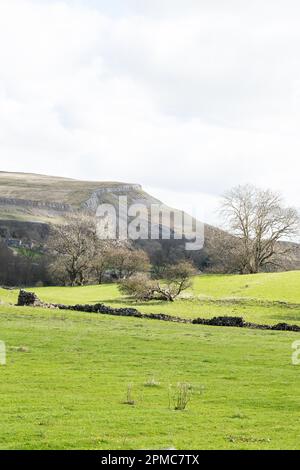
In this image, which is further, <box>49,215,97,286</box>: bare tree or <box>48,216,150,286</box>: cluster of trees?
<box>49,215,97,286</box>: bare tree

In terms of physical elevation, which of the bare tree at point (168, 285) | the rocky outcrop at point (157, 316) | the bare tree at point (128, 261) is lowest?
the rocky outcrop at point (157, 316)

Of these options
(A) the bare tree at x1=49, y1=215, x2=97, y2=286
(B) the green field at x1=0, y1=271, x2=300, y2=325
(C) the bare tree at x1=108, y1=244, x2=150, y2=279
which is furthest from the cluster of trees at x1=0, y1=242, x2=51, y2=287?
(B) the green field at x1=0, y1=271, x2=300, y2=325

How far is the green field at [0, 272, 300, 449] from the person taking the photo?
1628cm

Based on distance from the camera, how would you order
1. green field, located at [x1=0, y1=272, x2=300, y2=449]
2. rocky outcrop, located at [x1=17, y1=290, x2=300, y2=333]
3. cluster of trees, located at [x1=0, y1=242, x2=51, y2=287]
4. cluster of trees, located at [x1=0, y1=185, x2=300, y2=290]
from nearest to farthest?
green field, located at [x1=0, y1=272, x2=300, y2=449] < rocky outcrop, located at [x1=17, y1=290, x2=300, y2=333] < cluster of trees, located at [x1=0, y1=185, x2=300, y2=290] < cluster of trees, located at [x1=0, y1=242, x2=51, y2=287]

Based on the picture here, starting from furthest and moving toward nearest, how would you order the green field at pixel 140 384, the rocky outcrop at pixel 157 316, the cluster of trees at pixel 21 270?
the cluster of trees at pixel 21 270
the rocky outcrop at pixel 157 316
the green field at pixel 140 384

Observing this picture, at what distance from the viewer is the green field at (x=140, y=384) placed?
16281 mm

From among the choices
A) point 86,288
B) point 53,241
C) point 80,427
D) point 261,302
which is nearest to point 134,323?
point 261,302

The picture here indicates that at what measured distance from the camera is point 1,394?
67.6 ft

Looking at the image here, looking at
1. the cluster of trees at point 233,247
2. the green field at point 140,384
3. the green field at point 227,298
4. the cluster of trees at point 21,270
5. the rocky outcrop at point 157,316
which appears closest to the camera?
the green field at point 140,384

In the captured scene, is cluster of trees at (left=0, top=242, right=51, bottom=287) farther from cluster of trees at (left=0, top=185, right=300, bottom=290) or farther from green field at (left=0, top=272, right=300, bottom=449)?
green field at (left=0, top=272, right=300, bottom=449)

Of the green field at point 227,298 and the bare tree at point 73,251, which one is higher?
the bare tree at point 73,251

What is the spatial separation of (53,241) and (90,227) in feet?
43.1

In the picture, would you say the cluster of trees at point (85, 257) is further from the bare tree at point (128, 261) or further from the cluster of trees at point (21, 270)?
the cluster of trees at point (21, 270)

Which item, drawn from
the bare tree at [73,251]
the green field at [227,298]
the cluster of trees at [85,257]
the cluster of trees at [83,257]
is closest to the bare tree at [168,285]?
the green field at [227,298]
